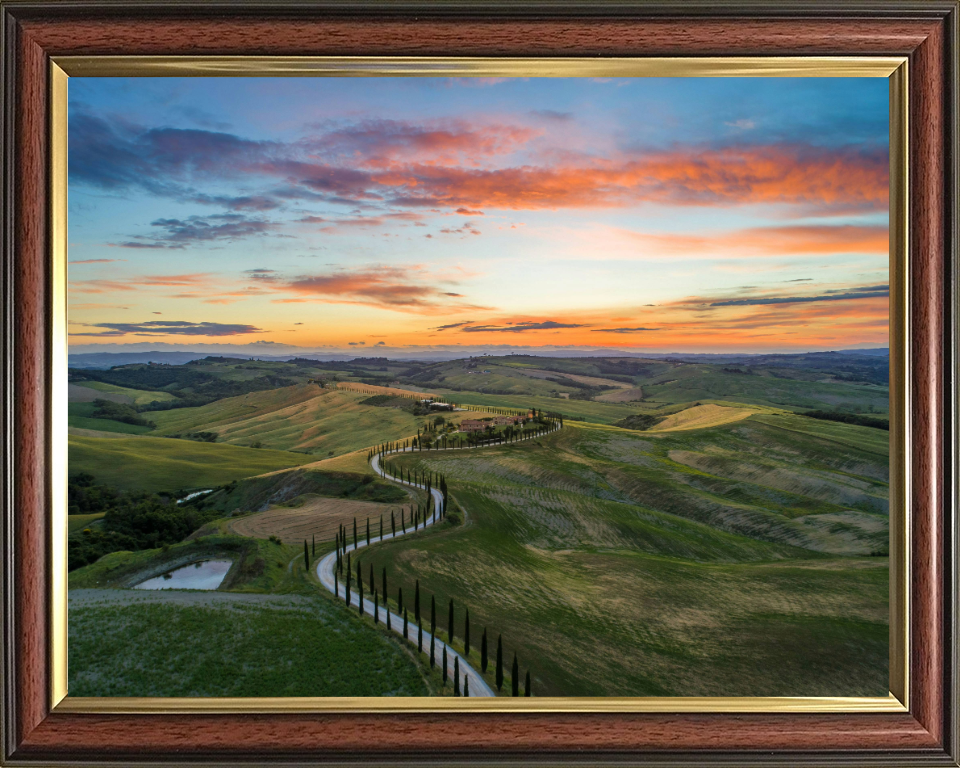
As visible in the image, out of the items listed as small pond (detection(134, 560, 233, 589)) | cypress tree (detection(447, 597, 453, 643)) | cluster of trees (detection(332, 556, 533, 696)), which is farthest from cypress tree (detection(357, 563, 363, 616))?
small pond (detection(134, 560, 233, 589))

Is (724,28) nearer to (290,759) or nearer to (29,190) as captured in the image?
(29,190)

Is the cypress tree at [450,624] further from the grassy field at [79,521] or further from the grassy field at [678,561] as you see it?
the grassy field at [79,521]

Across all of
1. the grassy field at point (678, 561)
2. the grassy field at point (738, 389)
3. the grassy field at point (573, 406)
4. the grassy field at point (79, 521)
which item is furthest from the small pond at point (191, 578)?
the grassy field at point (738, 389)

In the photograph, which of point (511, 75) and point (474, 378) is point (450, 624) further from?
point (511, 75)

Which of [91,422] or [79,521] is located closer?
[79,521]

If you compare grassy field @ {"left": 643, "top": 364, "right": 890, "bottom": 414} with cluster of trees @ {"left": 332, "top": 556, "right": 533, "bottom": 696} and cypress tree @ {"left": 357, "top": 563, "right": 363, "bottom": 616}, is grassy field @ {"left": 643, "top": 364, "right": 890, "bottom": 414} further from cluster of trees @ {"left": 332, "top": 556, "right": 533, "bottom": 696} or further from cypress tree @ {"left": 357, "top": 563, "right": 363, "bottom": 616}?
cypress tree @ {"left": 357, "top": 563, "right": 363, "bottom": 616}

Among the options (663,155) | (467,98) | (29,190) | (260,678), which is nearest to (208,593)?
(260,678)

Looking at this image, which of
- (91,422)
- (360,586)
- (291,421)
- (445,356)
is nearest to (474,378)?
(445,356)
